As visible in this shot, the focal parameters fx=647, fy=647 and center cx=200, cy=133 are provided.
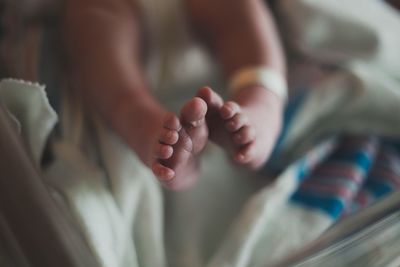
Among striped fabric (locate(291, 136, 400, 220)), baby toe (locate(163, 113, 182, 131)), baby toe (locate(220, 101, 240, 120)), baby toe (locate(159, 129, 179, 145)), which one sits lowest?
striped fabric (locate(291, 136, 400, 220))

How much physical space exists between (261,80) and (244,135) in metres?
0.12

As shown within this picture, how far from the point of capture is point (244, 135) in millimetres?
455

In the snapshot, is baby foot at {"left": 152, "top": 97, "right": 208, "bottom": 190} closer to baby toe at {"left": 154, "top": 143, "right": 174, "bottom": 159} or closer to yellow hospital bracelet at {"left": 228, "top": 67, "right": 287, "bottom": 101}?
baby toe at {"left": 154, "top": 143, "right": 174, "bottom": 159}

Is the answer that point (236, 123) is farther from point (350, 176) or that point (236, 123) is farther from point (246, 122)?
point (350, 176)

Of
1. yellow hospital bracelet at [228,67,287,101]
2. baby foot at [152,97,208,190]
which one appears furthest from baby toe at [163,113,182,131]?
yellow hospital bracelet at [228,67,287,101]

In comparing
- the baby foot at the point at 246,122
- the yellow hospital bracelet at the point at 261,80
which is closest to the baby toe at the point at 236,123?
the baby foot at the point at 246,122

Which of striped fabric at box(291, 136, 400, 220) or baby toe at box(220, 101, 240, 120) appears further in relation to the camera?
striped fabric at box(291, 136, 400, 220)

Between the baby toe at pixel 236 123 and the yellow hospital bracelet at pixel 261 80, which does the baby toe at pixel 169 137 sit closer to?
the baby toe at pixel 236 123

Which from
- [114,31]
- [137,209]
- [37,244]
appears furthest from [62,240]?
[114,31]

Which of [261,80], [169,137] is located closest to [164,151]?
[169,137]

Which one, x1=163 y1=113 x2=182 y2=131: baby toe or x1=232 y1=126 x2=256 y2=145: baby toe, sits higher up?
x1=163 y1=113 x2=182 y2=131: baby toe

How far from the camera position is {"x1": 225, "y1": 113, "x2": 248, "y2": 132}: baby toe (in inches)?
17.5

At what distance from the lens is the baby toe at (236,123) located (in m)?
0.44

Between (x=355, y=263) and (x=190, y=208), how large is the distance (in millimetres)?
184
